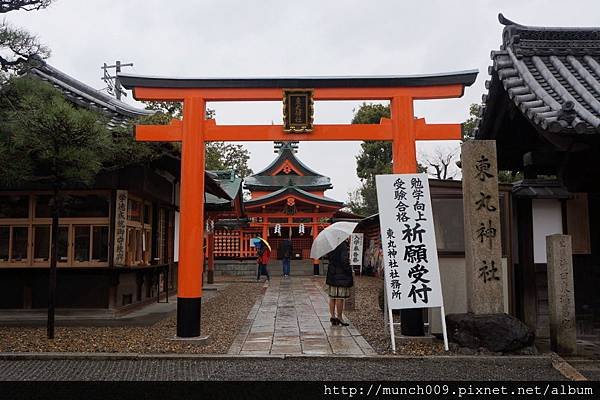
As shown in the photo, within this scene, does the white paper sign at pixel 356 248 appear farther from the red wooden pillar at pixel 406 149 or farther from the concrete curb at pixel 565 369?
the concrete curb at pixel 565 369

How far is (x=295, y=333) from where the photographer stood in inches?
368

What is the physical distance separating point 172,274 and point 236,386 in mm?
10923

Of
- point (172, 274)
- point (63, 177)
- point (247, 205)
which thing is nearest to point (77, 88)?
point (63, 177)

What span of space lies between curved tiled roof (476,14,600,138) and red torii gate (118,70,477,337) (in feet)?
2.06

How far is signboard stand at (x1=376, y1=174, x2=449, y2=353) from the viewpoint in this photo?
25.0ft

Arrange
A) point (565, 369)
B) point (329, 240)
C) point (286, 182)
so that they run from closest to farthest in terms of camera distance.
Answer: point (565, 369) < point (329, 240) < point (286, 182)

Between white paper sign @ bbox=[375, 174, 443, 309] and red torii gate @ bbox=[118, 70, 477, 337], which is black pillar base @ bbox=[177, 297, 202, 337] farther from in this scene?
white paper sign @ bbox=[375, 174, 443, 309]

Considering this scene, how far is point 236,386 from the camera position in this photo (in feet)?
18.6

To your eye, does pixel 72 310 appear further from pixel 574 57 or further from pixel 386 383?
pixel 574 57

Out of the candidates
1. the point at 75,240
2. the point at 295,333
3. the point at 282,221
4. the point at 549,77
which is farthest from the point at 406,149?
the point at 282,221

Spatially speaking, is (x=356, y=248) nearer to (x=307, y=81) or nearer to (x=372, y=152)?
(x=307, y=81)

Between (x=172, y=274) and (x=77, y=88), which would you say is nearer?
(x=77, y=88)

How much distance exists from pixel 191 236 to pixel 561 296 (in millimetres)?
5234

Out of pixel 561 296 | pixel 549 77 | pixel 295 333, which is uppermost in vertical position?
pixel 549 77
